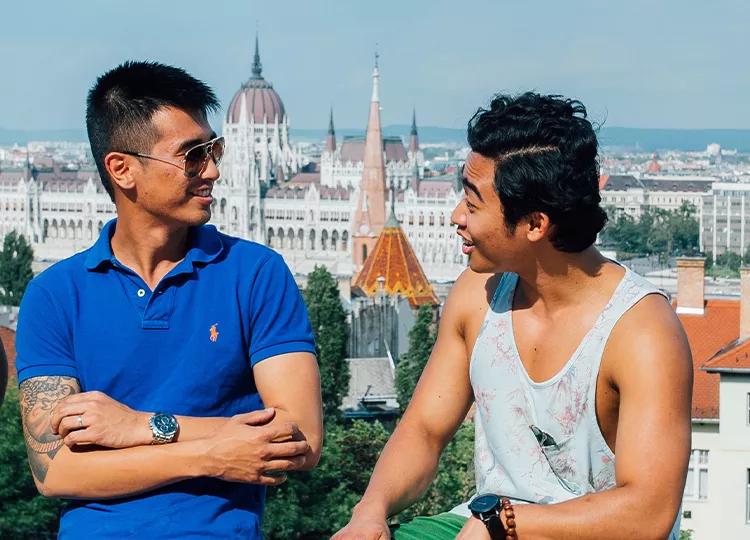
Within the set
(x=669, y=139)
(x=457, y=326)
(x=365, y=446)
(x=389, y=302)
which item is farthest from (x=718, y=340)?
(x=669, y=139)

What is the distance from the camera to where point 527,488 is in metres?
2.42

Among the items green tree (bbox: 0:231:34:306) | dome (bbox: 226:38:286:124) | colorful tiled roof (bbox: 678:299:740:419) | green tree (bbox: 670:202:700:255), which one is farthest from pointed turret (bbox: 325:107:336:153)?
colorful tiled roof (bbox: 678:299:740:419)

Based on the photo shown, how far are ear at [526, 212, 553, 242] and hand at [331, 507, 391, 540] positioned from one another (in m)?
0.45

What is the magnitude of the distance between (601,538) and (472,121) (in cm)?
63

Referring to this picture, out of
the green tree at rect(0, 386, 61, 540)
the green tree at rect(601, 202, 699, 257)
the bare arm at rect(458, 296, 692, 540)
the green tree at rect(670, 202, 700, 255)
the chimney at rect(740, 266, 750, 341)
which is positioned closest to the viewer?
the bare arm at rect(458, 296, 692, 540)

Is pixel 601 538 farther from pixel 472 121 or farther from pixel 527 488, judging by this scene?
pixel 472 121

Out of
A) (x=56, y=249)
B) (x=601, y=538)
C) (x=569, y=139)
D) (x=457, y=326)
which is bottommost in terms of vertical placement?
(x=56, y=249)

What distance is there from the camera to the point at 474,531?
2301 millimetres

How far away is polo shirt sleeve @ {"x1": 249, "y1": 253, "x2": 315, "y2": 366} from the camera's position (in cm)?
250

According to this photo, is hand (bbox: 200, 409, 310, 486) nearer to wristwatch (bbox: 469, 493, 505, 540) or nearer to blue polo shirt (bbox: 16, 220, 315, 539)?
blue polo shirt (bbox: 16, 220, 315, 539)

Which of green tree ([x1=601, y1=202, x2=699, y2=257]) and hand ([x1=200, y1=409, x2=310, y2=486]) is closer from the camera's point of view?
hand ([x1=200, y1=409, x2=310, y2=486])

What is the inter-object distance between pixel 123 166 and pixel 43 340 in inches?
11.2

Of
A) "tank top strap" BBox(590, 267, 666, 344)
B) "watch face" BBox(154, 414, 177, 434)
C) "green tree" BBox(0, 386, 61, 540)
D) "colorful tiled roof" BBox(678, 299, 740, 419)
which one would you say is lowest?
"green tree" BBox(0, 386, 61, 540)

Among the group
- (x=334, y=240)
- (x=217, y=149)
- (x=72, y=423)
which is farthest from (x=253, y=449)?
(x=334, y=240)
